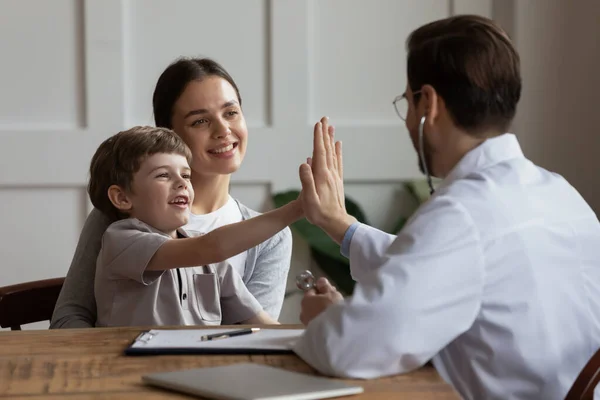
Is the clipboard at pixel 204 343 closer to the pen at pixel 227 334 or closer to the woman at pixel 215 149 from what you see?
the pen at pixel 227 334

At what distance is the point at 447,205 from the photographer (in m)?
1.21

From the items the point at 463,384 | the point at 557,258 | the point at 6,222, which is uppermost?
the point at 557,258

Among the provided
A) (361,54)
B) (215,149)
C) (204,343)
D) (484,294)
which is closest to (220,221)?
(215,149)

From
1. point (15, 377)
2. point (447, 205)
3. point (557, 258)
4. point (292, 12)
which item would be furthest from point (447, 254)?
point (292, 12)

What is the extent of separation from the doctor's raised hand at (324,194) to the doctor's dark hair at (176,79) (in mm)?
771

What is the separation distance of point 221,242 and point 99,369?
0.57 metres

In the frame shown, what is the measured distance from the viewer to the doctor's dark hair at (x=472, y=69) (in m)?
1.31

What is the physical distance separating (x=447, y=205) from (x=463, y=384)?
0.26 m

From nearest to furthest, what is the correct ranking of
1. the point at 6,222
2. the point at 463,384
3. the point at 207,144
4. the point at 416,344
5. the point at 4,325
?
the point at 416,344
the point at 463,384
the point at 4,325
the point at 207,144
the point at 6,222

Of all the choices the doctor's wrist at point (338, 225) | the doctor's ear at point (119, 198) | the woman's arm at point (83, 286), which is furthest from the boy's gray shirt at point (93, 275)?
the doctor's wrist at point (338, 225)

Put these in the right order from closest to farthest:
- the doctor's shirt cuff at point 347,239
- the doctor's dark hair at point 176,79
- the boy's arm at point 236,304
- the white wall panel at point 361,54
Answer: the doctor's shirt cuff at point 347,239 < the boy's arm at point 236,304 < the doctor's dark hair at point 176,79 < the white wall panel at point 361,54

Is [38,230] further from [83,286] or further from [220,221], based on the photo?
[83,286]

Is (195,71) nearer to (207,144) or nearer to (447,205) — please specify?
(207,144)

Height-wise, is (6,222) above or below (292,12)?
below
